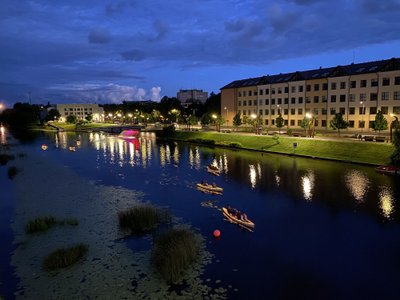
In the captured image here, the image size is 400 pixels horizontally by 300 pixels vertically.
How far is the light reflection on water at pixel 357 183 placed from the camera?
4022 centimetres

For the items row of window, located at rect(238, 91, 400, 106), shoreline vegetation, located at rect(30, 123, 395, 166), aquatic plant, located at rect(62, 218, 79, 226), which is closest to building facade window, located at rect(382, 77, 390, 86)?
row of window, located at rect(238, 91, 400, 106)

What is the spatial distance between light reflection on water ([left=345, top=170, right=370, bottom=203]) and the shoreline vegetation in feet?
27.1

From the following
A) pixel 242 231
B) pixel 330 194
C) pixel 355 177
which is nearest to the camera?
pixel 242 231

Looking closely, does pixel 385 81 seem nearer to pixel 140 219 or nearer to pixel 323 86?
pixel 323 86

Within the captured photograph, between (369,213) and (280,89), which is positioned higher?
(280,89)

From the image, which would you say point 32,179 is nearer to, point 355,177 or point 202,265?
point 202,265

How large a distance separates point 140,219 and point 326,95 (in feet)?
299

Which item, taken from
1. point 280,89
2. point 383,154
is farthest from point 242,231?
point 280,89

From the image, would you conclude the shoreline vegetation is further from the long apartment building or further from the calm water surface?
the long apartment building

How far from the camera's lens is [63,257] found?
909 inches

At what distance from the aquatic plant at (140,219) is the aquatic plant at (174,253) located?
3.85 m

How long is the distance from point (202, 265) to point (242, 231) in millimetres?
7673

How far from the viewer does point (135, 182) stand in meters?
49.3

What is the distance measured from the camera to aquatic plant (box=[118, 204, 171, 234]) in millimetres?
29547
